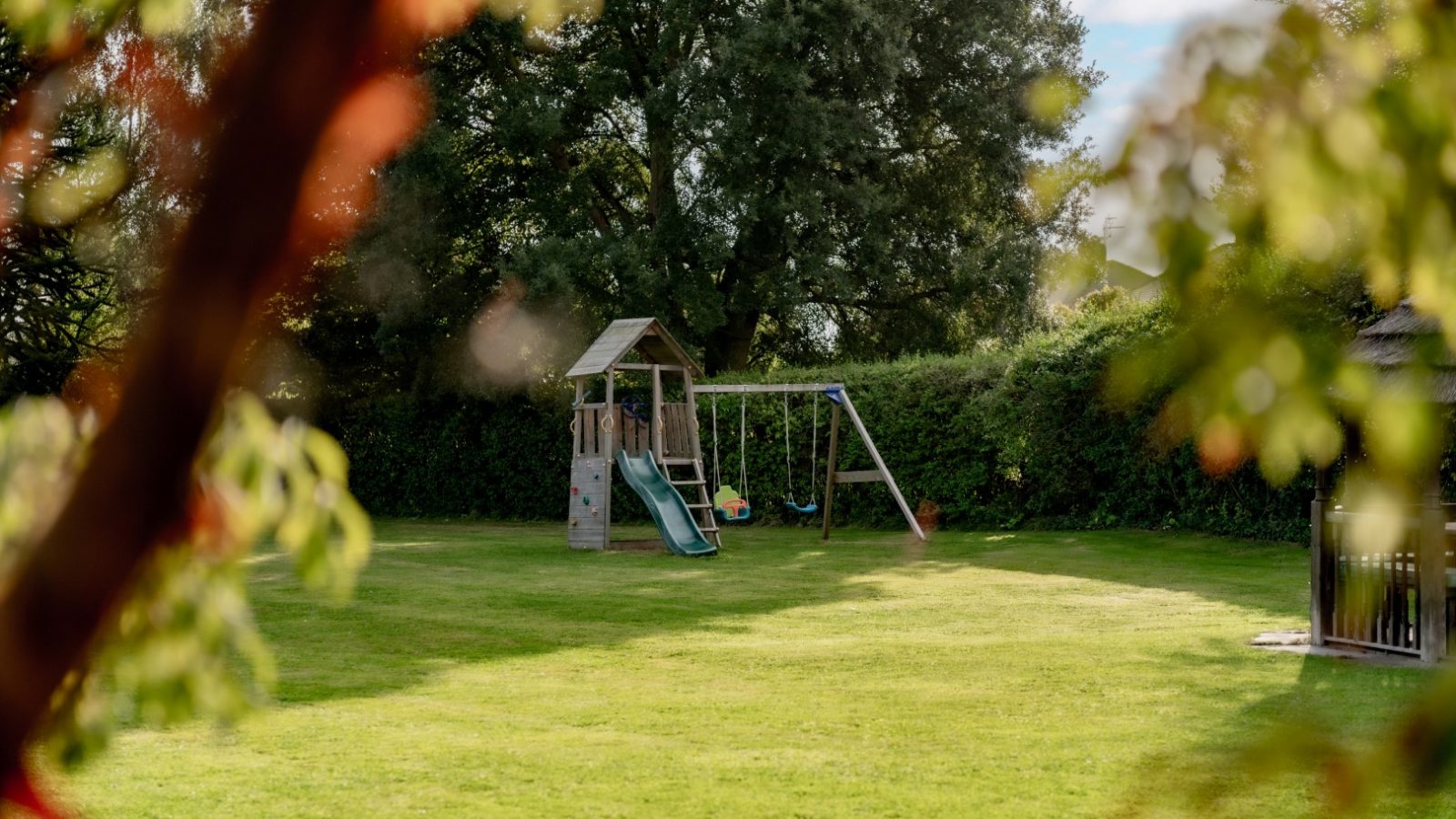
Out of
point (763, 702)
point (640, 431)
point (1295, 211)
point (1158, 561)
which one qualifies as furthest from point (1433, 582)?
point (640, 431)

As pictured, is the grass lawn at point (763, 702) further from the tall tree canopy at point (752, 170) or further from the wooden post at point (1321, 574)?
the tall tree canopy at point (752, 170)

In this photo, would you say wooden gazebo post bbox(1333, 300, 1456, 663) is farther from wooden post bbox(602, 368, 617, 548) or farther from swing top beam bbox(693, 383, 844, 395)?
wooden post bbox(602, 368, 617, 548)

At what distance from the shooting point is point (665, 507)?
18.0m

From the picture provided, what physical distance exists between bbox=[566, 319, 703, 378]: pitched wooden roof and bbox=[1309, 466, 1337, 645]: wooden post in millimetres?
10520

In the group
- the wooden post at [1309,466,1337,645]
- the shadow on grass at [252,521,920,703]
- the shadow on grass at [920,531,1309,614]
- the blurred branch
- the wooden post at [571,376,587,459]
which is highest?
the wooden post at [571,376,587,459]

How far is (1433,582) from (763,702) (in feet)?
14.2

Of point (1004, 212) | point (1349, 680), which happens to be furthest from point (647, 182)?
point (1349, 680)

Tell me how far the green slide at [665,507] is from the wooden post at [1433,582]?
31.6 feet

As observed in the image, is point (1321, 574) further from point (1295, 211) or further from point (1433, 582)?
point (1295, 211)

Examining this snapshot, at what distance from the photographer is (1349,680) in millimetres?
7969

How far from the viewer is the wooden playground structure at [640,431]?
1852cm

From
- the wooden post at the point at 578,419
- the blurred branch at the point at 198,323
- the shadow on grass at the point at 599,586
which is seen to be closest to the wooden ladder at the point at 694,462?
the shadow on grass at the point at 599,586

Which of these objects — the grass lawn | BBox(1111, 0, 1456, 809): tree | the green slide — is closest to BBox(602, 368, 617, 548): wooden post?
the green slide

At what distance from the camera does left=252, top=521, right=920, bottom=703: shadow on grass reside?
9.04 meters
